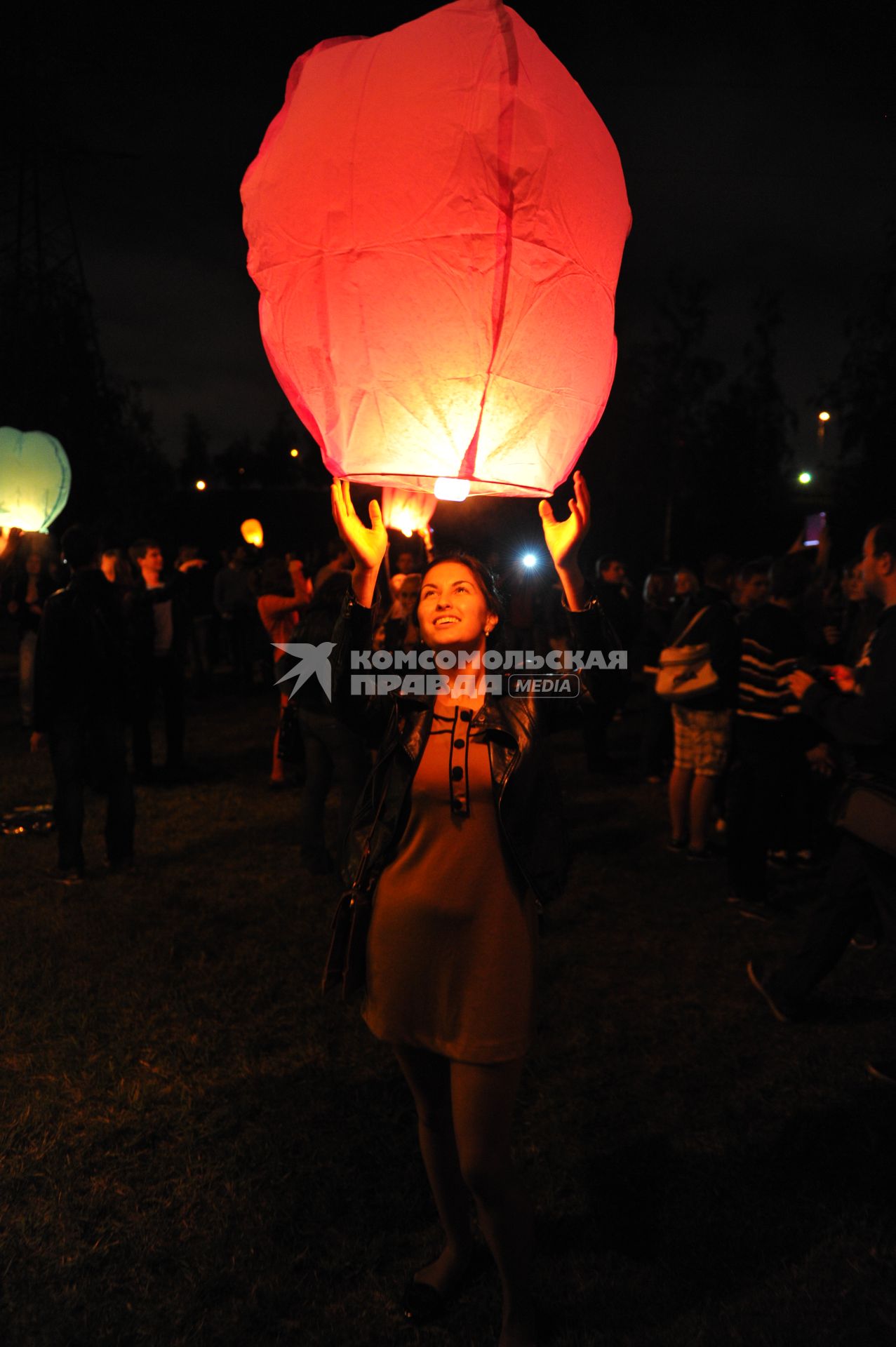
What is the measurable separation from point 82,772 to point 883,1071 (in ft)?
16.2

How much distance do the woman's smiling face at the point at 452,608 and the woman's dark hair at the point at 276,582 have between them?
15.6 feet

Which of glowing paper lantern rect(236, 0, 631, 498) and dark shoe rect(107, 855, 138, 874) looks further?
dark shoe rect(107, 855, 138, 874)

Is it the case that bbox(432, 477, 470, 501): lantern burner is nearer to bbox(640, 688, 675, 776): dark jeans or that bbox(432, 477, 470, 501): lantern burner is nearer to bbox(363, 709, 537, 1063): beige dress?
bbox(363, 709, 537, 1063): beige dress

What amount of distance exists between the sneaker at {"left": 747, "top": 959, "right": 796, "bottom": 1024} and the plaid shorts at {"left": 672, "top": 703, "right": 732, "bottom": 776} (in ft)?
5.90

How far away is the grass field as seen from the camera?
251 centimetres

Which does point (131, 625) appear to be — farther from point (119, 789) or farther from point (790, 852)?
point (790, 852)

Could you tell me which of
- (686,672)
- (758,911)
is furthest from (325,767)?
(758,911)

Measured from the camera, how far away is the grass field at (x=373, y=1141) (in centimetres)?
251

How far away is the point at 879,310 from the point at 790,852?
2377 centimetres

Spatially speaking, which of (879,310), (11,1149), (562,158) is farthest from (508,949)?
(879,310)

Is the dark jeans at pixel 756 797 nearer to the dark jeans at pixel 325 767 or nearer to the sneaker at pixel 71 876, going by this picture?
the dark jeans at pixel 325 767

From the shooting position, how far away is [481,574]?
236 cm

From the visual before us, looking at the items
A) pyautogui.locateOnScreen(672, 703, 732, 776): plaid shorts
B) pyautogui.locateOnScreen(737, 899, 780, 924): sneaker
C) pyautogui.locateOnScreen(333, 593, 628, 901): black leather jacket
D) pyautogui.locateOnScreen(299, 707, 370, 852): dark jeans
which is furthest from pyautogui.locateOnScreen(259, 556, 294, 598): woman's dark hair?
pyautogui.locateOnScreen(333, 593, 628, 901): black leather jacket

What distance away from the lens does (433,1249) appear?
8.91 feet
